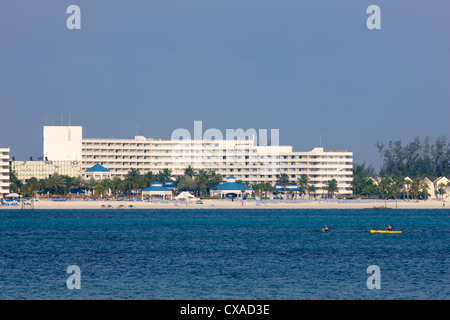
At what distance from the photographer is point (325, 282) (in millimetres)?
48156

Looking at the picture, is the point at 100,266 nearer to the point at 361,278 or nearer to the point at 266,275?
the point at 266,275

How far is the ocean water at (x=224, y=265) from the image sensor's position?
4403cm

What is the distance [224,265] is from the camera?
58156mm

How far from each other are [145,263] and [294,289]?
57.8 feet

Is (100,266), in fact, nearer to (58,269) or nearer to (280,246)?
(58,269)

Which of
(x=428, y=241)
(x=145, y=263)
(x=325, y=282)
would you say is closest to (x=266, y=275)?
(x=325, y=282)

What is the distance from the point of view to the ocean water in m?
44.0

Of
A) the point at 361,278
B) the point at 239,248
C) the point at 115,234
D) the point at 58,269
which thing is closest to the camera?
the point at 361,278

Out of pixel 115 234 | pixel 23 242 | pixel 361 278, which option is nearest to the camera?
pixel 361 278
